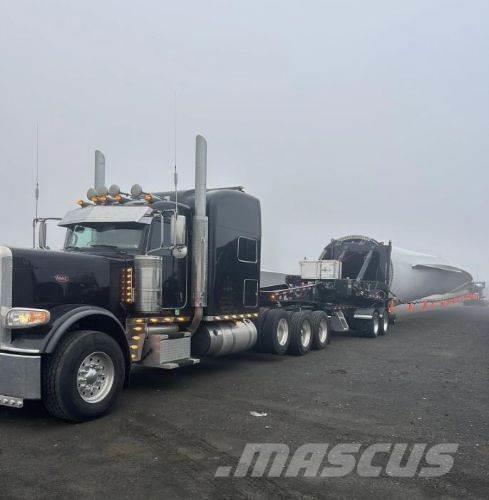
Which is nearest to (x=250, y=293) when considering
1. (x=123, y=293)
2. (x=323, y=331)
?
(x=123, y=293)

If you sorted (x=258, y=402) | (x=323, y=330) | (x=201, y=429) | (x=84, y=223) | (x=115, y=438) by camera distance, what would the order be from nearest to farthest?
(x=115, y=438) → (x=201, y=429) → (x=258, y=402) → (x=84, y=223) → (x=323, y=330)

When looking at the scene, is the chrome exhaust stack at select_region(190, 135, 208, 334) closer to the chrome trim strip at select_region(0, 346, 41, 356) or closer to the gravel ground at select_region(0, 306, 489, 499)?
the gravel ground at select_region(0, 306, 489, 499)

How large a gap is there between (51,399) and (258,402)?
2932 mm

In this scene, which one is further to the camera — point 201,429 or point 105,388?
point 105,388

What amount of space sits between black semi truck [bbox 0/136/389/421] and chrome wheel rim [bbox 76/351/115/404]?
14 mm

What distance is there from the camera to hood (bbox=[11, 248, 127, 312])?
6.21 m

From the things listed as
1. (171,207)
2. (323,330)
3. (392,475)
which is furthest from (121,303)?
(323,330)

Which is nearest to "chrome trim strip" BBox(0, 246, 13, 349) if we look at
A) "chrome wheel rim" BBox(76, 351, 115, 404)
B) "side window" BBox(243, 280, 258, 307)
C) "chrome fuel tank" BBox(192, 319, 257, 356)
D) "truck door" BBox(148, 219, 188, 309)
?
"chrome wheel rim" BBox(76, 351, 115, 404)

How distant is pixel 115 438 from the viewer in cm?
566

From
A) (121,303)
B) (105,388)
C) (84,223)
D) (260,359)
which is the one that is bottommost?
(260,359)

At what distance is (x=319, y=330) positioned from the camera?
12.9 meters

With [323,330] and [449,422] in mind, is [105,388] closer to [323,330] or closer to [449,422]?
[449,422]

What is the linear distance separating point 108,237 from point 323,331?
7085mm

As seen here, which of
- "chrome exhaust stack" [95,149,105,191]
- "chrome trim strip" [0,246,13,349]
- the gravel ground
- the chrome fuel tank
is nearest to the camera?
the gravel ground
